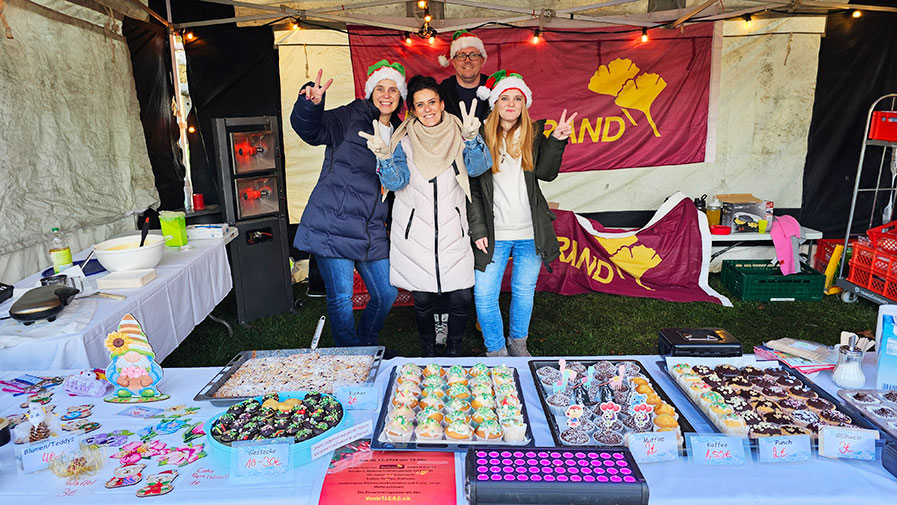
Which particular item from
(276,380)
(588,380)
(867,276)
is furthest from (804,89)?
(276,380)


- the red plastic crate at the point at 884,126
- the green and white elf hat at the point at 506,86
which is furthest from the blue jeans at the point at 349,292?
the red plastic crate at the point at 884,126

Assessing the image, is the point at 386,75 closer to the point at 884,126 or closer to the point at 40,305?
the point at 40,305

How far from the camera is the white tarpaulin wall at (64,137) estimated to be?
300cm

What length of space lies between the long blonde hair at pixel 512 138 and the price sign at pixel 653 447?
174cm

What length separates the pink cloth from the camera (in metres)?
4.71

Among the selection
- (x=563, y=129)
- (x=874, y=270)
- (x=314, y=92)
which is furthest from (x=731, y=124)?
(x=314, y=92)

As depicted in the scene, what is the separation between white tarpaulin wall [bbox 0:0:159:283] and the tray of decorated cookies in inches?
97.6

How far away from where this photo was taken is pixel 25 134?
3094 mm

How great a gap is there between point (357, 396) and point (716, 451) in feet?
3.23

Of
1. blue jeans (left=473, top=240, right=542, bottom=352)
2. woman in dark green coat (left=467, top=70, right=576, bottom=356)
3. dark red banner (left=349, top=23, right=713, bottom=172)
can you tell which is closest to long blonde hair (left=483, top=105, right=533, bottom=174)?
woman in dark green coat (left=467, top=70, right=576, bottom=356)

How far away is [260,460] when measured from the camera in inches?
54.7

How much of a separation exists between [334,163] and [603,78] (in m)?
3.14

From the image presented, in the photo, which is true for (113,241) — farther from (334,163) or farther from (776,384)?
(776,384)

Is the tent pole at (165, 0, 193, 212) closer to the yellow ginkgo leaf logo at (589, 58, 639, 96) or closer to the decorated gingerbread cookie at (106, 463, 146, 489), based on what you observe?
the yellow ginkgo leaf logo at (589, 58, 639, 96)
